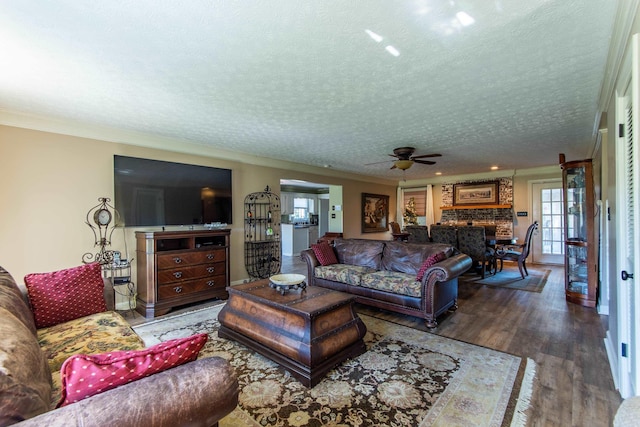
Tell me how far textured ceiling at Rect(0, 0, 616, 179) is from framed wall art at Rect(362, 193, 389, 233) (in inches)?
181

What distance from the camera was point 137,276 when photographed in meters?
4.24

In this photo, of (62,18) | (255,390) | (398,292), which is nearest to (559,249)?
(398,292)

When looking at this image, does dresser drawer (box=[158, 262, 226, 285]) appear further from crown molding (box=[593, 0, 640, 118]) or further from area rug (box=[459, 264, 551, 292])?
crown molding (box=[593, 0, 640, 118])

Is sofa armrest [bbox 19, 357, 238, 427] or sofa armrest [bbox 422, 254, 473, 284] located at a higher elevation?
sofa armrest [bbox 19, 357, 238, 427]

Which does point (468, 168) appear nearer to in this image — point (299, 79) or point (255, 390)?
point (299, 79)

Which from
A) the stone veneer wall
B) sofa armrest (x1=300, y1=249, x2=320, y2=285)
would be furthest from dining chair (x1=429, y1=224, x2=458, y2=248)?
sofa armrest (x1=300, y1=249, x2=320, y2=285)

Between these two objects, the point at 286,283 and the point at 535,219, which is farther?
the point at 535,219

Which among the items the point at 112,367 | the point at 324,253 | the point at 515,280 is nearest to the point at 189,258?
the point at 324,253

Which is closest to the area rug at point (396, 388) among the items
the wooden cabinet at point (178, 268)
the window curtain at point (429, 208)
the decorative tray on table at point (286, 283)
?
the decorative tray on table at point (286, 283)

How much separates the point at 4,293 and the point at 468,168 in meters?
8.11

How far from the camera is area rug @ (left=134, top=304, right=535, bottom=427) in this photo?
191 centimetres

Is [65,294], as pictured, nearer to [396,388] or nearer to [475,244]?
[396,388]

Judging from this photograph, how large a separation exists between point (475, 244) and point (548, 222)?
325 centimetres

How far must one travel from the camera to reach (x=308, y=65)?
2.30 m
